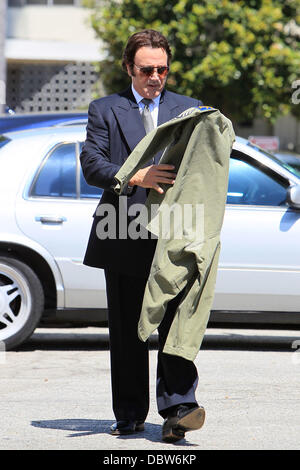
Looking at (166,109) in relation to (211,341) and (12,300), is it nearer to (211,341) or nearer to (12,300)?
(12,300)

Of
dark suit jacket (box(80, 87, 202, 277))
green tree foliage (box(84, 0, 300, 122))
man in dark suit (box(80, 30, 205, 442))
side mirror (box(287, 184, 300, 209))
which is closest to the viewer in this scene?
man in dark suit (box(80, 30, 205, 442))

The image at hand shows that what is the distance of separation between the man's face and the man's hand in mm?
414

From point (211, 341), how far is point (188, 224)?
424cm

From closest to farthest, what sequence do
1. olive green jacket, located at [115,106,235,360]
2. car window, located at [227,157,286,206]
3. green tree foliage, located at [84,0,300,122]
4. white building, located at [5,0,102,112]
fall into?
olive green jacket, located at [115,106,235,360]
car window, located at [227,157,286,206]
green tree foliage, located at [84,0,300,122]
white building, located at [5,0,102,112]

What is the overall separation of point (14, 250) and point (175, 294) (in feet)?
11.5

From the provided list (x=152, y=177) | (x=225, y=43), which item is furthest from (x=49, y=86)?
(x=152, y=177)

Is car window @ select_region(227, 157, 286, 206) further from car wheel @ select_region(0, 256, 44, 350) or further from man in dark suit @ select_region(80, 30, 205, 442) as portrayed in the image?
man in dark suit @ select_region(80, 30, 205, 442)

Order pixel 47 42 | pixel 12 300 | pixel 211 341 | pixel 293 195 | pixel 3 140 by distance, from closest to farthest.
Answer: pixel 293 195 → pixel 12 300 → pixel 3 140 → pixel 211 341 → pixel 47 42

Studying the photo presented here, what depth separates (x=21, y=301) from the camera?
810 centimetres

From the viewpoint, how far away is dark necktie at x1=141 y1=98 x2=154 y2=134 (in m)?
5.12

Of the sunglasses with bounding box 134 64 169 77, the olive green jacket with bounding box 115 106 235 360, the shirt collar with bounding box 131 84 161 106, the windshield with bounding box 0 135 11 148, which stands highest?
the sunglasses with bounding box 134 64 169 77

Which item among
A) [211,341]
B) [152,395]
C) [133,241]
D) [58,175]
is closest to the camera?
[133,241]

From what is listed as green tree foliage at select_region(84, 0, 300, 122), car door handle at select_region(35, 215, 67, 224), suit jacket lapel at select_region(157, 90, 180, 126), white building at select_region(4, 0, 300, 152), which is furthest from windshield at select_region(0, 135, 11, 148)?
white building at select_region(4, 0, 300, 152)
